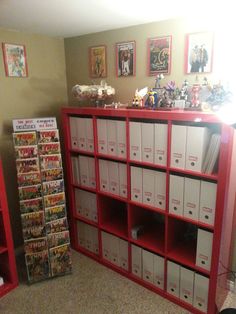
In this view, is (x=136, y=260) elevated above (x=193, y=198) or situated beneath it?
situated beneath

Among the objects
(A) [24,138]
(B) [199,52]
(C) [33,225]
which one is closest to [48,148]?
(A) [24,138]

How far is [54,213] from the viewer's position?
2189 mm

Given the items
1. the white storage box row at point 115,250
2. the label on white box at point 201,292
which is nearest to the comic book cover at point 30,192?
the white storage box row at point 115,250

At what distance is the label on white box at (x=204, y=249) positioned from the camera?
1.74m

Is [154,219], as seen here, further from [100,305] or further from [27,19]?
[27,19]

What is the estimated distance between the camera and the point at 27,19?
1.93m

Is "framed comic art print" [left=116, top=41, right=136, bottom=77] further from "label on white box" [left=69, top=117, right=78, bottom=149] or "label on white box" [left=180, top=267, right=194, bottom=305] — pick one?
"label on white box" [left=180, top=267, right=194, bottom=305]

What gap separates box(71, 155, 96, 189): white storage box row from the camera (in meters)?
2.28

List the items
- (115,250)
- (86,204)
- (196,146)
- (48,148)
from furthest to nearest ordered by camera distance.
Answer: (86,204) → (115,250) → (48,148) → (196,146)

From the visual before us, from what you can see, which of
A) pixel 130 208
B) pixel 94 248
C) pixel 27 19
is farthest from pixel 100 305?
pixel 27 19

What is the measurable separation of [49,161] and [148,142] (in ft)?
2.80

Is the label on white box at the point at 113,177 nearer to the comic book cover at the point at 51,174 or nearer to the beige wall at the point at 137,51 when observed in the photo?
the comic book cover at the point at 51,174

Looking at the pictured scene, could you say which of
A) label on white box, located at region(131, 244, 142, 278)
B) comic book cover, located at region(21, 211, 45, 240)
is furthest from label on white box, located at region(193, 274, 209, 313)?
comic book cover, located at region(21, 211, 45, 240)

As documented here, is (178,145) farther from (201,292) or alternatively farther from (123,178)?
(201,292)
